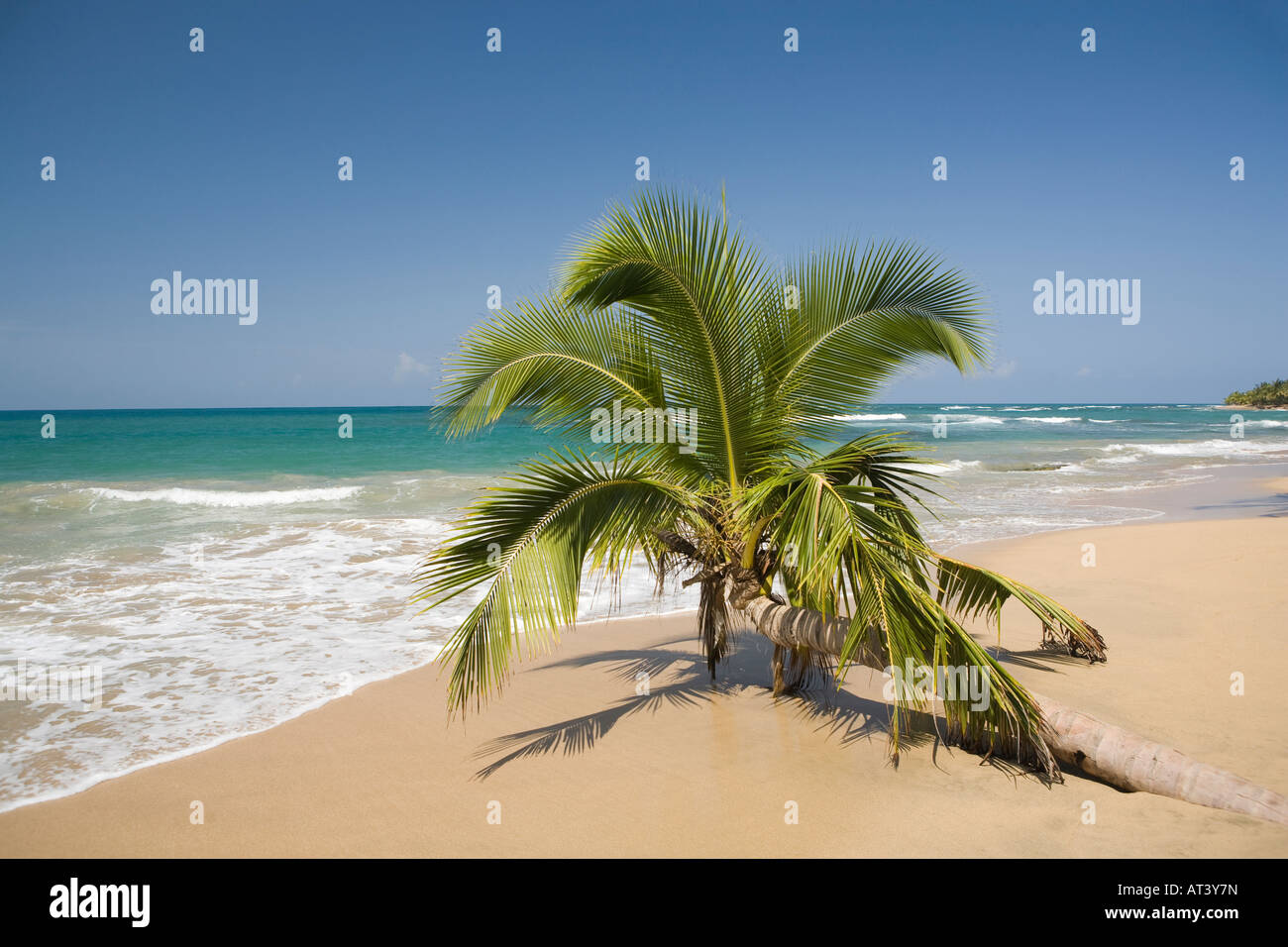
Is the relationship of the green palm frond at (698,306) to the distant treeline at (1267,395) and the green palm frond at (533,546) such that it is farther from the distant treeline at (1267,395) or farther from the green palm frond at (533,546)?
the distant treeline at (1267,395)

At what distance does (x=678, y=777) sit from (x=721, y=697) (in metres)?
1.32

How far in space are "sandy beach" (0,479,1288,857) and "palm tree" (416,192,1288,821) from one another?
0.36 metres

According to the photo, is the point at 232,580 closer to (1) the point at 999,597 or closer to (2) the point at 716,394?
(2) the point at 716,394

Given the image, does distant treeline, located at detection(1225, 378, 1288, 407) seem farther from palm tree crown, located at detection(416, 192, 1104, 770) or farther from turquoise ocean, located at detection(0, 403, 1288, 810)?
palm tree crown, located at detection(416, 192, 1104, 770)

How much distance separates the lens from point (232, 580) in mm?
9531

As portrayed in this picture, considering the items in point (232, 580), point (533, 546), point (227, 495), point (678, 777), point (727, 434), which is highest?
point (727, 434)

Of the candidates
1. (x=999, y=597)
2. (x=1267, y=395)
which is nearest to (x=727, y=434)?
(x=999, y=597)

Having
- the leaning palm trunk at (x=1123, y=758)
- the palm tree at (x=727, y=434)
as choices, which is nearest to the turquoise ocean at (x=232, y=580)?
the palm tree at (x=727, y=434)

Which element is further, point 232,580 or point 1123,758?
point 232,580

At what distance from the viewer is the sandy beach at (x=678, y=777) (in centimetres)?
345

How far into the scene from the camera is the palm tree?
12.9ft

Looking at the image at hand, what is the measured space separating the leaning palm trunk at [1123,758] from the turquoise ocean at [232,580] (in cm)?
128

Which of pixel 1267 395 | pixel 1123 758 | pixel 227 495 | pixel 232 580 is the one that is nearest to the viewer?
pixel 1123 758
